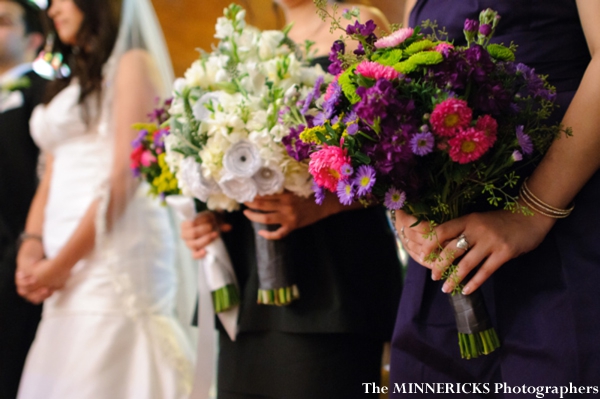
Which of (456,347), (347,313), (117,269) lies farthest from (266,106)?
(117,269)

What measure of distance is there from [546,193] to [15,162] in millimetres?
2113

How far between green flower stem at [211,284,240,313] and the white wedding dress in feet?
1.43

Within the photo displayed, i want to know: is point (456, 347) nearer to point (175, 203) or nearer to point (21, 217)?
point (175, 203)

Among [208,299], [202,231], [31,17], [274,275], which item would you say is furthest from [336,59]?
[31,17]

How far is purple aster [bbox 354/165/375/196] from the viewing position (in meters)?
0.82

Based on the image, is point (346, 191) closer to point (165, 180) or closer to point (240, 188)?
point (240, 188)

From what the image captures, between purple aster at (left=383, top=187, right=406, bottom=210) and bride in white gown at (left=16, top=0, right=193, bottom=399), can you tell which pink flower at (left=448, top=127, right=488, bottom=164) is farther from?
bride in white gown at (left=16, top=0, right=193, bottom=399)

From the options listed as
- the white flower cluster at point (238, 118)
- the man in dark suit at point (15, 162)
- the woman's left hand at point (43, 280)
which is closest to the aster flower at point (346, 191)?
the white flower cluster at point (238, 118)

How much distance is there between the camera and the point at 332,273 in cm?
140

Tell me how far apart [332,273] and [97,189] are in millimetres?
910

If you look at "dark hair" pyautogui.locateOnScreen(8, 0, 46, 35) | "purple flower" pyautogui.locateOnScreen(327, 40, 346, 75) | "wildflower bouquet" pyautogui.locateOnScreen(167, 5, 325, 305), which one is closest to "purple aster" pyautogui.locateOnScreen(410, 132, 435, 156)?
"purple flower" pyautogui.locateOnScreen(327, 40, 346, 75)

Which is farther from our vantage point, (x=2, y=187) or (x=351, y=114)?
(x=2, y=187)

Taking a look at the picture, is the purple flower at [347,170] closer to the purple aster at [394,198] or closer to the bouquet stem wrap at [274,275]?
the purple aster at [394,198]

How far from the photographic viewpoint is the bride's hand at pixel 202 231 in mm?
1471
